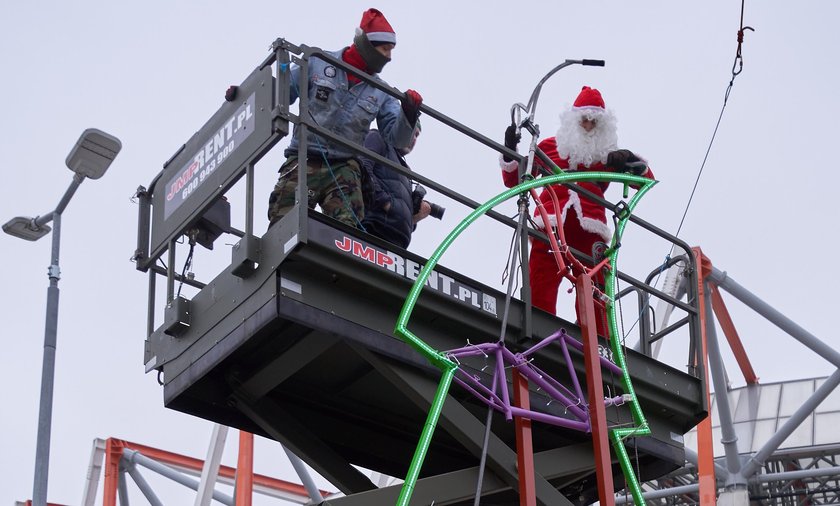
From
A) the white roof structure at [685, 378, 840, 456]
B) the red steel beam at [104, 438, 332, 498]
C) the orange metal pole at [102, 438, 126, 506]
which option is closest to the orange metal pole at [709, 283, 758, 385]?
the white roof structure at [685, 378, 840, 456]

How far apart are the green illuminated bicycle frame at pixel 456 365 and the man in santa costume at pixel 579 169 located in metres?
0.77

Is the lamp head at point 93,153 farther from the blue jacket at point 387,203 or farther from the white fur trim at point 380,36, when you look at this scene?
the white fur trim at point 380,36

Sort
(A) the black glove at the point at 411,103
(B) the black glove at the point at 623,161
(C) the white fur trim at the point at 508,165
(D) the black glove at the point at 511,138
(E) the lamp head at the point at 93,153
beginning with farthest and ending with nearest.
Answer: (E) the lamp head at the point at 93,153
(B) the black glove at the point at 623,161
(C) the white fur trim at the point at 508,165
(D) the black glove at the point at 511,138
(A) the black glove at the point at 411,103

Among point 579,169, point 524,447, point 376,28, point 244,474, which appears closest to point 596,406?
point 524,447

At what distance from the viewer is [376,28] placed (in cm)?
1183

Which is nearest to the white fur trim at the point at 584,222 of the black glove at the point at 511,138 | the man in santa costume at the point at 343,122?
the black glove at the point at 511,138

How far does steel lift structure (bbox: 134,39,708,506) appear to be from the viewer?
10.1m

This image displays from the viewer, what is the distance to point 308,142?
11.2 meters

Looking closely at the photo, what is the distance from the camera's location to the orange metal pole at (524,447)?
9.57 meters

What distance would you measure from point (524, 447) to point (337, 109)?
10.7ft

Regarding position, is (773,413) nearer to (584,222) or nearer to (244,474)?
(244,474)

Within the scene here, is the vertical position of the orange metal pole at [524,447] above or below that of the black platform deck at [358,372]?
below

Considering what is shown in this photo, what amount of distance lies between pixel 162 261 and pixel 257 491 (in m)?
17.0

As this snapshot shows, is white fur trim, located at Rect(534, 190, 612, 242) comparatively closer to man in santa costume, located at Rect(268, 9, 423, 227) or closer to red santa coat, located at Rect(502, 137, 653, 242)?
red santa coat, located at Rect(502, 137, 653, 242)
